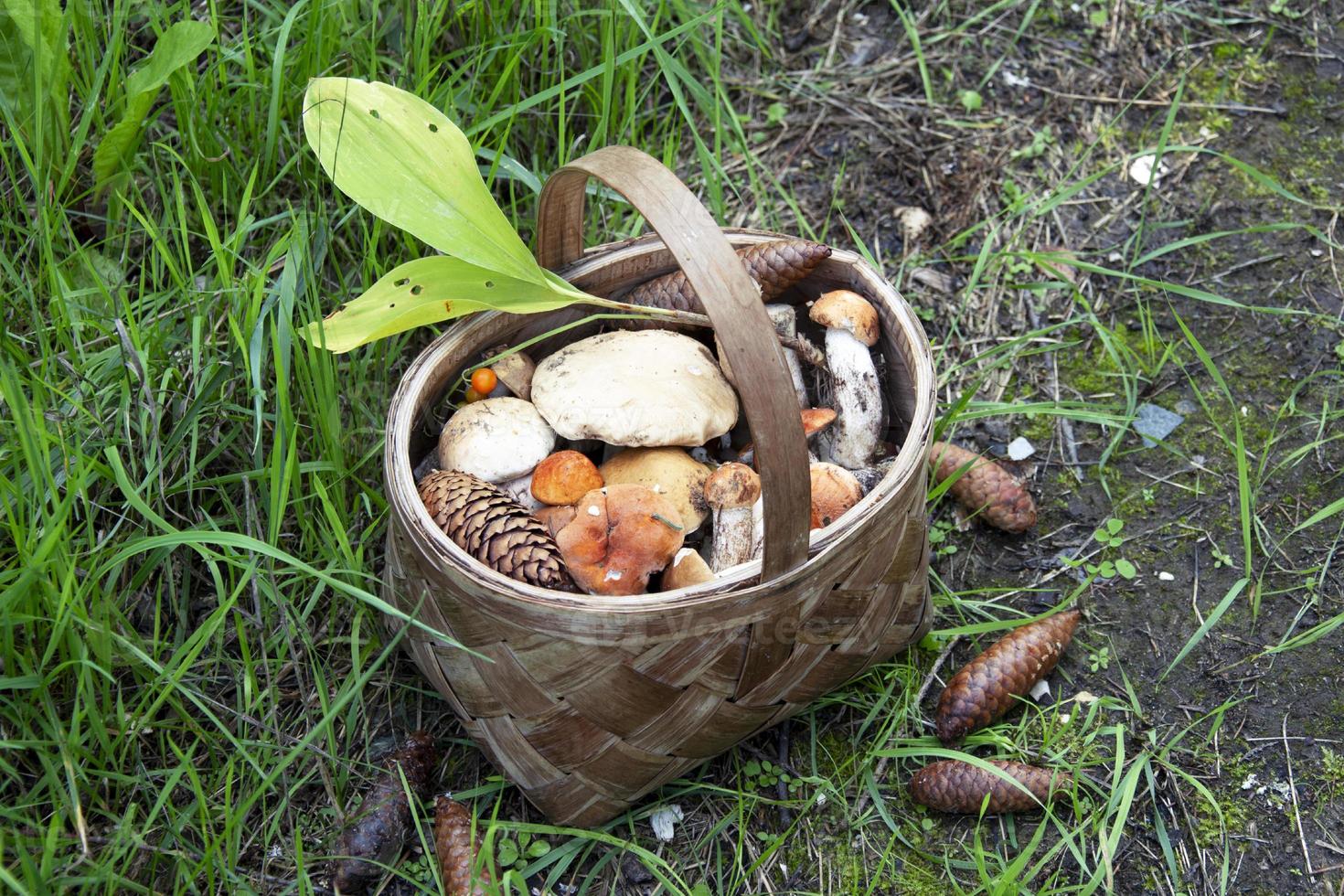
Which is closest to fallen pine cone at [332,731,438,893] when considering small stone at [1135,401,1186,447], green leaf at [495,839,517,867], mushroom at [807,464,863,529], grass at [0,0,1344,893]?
grass at [0,0,1344,893]

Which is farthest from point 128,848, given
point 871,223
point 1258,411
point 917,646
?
point 1258,411

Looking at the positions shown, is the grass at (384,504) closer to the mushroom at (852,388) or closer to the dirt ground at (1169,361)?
the dirt ground at (1169,361)

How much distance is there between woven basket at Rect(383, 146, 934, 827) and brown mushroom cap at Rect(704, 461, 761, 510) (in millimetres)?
182

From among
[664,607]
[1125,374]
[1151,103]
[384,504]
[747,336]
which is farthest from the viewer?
[1151,103]

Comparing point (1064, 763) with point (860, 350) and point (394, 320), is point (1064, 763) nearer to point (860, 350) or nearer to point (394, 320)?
point (860, 350)

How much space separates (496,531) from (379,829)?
0.51m

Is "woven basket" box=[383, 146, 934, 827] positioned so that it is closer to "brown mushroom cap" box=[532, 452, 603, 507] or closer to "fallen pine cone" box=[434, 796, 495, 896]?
"fallen pine cone" box=[434, 796, 495, 896]

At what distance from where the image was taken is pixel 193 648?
1578mm

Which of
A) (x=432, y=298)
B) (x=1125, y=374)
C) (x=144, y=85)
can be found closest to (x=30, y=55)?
(x=144, y=85)

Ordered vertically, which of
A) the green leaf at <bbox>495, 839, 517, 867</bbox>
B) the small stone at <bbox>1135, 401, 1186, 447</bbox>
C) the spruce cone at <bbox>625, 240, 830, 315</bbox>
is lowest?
the green leaf at <bbox>495, 839, 517, 867</bbox>

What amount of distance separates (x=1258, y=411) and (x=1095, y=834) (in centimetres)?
97

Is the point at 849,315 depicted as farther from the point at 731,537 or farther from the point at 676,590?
the point at 676,590

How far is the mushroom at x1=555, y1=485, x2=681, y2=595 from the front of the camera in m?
1.60

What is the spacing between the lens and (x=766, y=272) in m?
1.89
